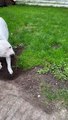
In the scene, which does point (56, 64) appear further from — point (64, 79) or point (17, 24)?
point (17, 24)

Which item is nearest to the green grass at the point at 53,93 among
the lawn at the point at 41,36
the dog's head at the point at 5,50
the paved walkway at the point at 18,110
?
the lawn at the point at 41,36

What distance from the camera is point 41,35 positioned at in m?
8.27

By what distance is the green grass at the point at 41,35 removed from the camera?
22.6 feet

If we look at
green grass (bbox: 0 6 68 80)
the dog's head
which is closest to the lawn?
green grass (bbox: 0 6 68 80)

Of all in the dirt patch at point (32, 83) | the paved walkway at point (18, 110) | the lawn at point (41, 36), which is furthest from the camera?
the lawn at point (41, 36)

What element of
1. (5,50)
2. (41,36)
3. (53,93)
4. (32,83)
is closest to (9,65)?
(5,50)

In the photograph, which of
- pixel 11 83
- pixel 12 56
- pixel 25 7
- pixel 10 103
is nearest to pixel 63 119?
pixel 10 103

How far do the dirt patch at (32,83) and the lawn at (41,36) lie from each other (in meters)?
0.14

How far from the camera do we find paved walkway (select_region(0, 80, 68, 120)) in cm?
550

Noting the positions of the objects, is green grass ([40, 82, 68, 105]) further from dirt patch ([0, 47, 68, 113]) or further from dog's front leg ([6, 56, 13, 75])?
dog's front leg ([6, 56, 13, 75])

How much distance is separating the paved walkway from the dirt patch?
11 centimetres

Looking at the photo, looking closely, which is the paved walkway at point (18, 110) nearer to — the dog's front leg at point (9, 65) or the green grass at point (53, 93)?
the green grass at point (53, 93)

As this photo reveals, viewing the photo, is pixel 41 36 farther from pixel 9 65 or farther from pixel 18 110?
pixel 18 110

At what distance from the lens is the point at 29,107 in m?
5.71
